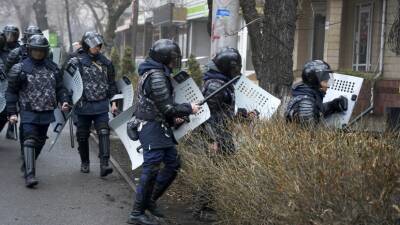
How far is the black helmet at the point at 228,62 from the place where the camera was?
6.30 metres

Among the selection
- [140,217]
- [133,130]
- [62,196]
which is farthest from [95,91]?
[140,217]

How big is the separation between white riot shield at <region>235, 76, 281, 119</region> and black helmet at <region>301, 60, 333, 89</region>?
59cm

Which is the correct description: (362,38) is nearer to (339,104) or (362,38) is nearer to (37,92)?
(339,104)

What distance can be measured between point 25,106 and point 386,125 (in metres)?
4.14

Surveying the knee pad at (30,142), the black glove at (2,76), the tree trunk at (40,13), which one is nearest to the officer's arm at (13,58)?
the black glove at (2,76)

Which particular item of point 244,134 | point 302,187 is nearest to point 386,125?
point 244,134

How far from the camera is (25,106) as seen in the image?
773 centimetres

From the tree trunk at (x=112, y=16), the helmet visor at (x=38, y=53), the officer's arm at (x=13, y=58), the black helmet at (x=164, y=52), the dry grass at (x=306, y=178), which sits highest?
the tree trunk at (x=112, y=16)

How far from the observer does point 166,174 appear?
6.30 m

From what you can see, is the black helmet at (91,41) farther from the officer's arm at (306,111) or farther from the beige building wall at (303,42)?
the beige building wall at (303,42)

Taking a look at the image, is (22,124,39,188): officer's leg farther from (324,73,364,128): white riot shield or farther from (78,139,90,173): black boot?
(324,73,364,128): white riot shield

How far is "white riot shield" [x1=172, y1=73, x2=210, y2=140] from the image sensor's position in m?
6.27

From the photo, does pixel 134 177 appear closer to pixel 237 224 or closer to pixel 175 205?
pixel 175 205

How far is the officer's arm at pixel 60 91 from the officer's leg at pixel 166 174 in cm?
219
